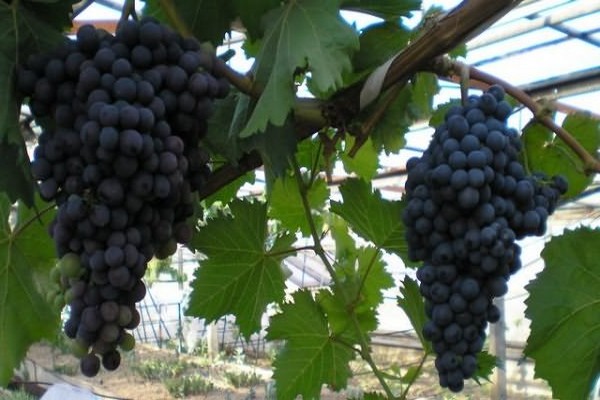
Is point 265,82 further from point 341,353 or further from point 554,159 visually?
point 341,353

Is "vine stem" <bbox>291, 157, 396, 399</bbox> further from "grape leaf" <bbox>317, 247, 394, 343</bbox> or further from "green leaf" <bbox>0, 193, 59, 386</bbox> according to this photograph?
"green leaf" <bbox>0, 193, 59, 386</bbox>

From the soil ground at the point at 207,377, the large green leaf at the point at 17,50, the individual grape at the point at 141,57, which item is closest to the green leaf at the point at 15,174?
the large green leaf at the point at 17,50

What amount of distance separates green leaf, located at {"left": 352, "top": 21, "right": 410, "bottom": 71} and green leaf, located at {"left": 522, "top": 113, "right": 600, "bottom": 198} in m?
0.15

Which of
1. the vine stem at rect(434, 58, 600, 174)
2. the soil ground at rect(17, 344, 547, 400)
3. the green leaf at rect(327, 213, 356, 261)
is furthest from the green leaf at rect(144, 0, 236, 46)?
the soil ground at rect(17, 344, 547, 400)

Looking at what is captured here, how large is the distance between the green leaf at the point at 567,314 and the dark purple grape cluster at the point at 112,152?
0.37 m

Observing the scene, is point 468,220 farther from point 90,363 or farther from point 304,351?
point 304,351

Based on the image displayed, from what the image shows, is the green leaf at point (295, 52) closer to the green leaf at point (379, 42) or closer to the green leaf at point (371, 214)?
the green leaf at point (379, 42)

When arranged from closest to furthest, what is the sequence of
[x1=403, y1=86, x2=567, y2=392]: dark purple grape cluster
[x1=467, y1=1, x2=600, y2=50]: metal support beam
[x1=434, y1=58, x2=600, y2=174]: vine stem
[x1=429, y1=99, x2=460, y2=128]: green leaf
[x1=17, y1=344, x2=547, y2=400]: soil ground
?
[x1=403, y1=86, x2=567, y2=392]: dark purple grape cluster < [x1=434, y1=58, x2=600, y2=174]: vine stem < [x1=429, y1=99, x2=460, y2=128]: green leaf < [x1=467, y1=1, x2=600, y2=50]: metal support beam < [x1=17, y1=344, x2=547, y2=400]: soil ground

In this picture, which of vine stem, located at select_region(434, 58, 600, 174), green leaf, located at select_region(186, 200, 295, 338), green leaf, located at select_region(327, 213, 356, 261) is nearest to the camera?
vine stem, located at select_region(434, 58, 600, 174)

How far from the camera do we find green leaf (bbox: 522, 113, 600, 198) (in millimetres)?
765

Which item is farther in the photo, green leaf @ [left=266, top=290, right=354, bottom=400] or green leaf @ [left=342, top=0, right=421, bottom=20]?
green leaf @ [left=266, top=290, right=354, bottom=400]

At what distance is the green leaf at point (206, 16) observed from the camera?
65 centimetres

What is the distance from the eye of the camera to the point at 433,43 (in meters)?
0.65

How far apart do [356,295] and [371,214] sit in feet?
0.51
